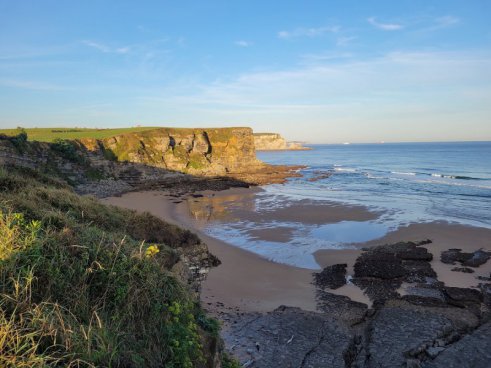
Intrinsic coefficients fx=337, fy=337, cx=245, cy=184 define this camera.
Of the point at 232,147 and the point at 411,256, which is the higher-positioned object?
the point at 232,147

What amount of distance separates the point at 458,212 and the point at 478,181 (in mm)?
27653

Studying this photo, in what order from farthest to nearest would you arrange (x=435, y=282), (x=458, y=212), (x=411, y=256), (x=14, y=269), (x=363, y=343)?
(x=458, y=212) → (x=411, y=256) → (x=435, y=282) → (x=363, y=343) → (x=14, y=269)

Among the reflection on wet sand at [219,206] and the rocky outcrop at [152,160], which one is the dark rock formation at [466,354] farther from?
the rocky outcrop at [152,160]

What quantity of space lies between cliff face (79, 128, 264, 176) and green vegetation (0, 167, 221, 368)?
54749 mm

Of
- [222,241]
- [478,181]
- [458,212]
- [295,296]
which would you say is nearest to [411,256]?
[295,296]

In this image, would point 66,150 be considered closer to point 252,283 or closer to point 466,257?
point 252,283

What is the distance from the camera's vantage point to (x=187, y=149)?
68.2 metres

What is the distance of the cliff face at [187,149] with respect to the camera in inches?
2338

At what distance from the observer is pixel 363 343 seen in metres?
10.4

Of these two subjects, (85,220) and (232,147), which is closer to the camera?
(85,220)

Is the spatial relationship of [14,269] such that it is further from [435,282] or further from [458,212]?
[458,212]

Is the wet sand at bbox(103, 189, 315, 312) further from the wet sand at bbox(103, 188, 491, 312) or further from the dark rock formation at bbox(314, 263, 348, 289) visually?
the dark rock formation at bbox(314, 263, 348, 289)

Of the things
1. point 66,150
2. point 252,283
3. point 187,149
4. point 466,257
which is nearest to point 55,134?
point 66,150

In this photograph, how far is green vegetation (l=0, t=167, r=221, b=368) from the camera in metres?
3.75
